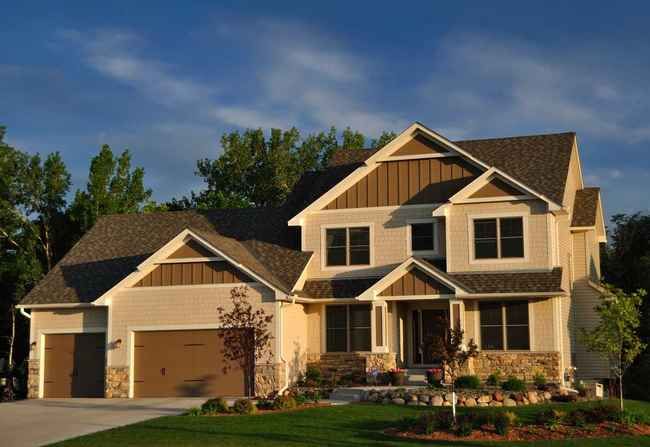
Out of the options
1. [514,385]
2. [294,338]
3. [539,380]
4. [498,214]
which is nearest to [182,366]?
[294,338]

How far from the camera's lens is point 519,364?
27.1 metres

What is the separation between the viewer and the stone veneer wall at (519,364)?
26.7 m

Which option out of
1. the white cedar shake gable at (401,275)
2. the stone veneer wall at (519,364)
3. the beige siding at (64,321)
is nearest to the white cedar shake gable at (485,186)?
the white cedar shake gable at (401,275)

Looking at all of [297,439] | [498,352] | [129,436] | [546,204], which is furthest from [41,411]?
[546,204]

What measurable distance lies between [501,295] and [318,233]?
6.79 metres

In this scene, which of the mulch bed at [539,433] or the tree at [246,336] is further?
the tree at [246,336]

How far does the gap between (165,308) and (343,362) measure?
6.07 metres

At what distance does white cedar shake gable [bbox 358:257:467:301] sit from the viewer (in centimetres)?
2698

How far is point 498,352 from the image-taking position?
27312mm

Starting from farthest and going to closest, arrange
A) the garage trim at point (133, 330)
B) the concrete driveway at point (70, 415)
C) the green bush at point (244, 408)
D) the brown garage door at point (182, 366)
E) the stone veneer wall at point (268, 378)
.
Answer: the garage trim at point (133, 330), the brown garage door at point (182, 366), the stone veneer wall at point (268, 378), the green bush at point (244, 408), the concrete driveway at point (70, 415)

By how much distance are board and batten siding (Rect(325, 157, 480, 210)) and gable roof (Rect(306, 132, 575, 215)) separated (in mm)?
1065

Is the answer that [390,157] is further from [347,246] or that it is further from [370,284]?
[370,284]

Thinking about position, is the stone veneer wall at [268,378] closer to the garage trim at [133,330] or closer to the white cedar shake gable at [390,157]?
the garage trim at [133,330]

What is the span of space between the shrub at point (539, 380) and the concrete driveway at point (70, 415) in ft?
32.7
